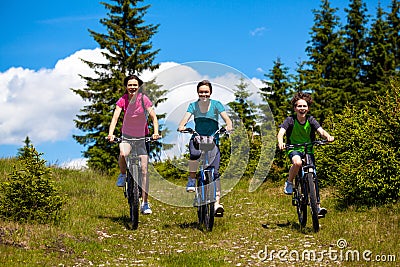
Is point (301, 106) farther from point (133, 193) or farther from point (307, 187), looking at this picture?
point (133, 193)

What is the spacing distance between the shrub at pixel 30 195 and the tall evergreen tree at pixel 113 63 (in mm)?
17789

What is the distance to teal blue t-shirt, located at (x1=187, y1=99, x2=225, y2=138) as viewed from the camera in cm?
854

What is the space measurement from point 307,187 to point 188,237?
7.35 ft

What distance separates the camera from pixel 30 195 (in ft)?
27.7

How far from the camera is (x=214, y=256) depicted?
6.96 meters

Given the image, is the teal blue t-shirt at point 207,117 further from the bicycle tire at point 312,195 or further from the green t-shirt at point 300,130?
the bicycle tire at point 312,195

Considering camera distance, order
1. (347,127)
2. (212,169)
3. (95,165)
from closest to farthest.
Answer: (212,169) → (347,127) → (95,165)

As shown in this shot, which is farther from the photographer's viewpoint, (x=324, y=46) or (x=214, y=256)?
(x=324, y=46)

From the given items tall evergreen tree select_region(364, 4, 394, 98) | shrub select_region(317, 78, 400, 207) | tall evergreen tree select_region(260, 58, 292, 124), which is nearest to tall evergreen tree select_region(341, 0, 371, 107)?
tall evergreen tree select_region(364, 4, 394, 98)

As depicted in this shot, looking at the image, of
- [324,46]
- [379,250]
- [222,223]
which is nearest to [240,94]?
[222,223]

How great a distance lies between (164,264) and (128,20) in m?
24.8

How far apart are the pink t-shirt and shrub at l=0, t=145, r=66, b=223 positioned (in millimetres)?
1685

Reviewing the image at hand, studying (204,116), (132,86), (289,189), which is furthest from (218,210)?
(132,86)

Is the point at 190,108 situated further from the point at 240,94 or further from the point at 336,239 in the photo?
the point at 336,239
